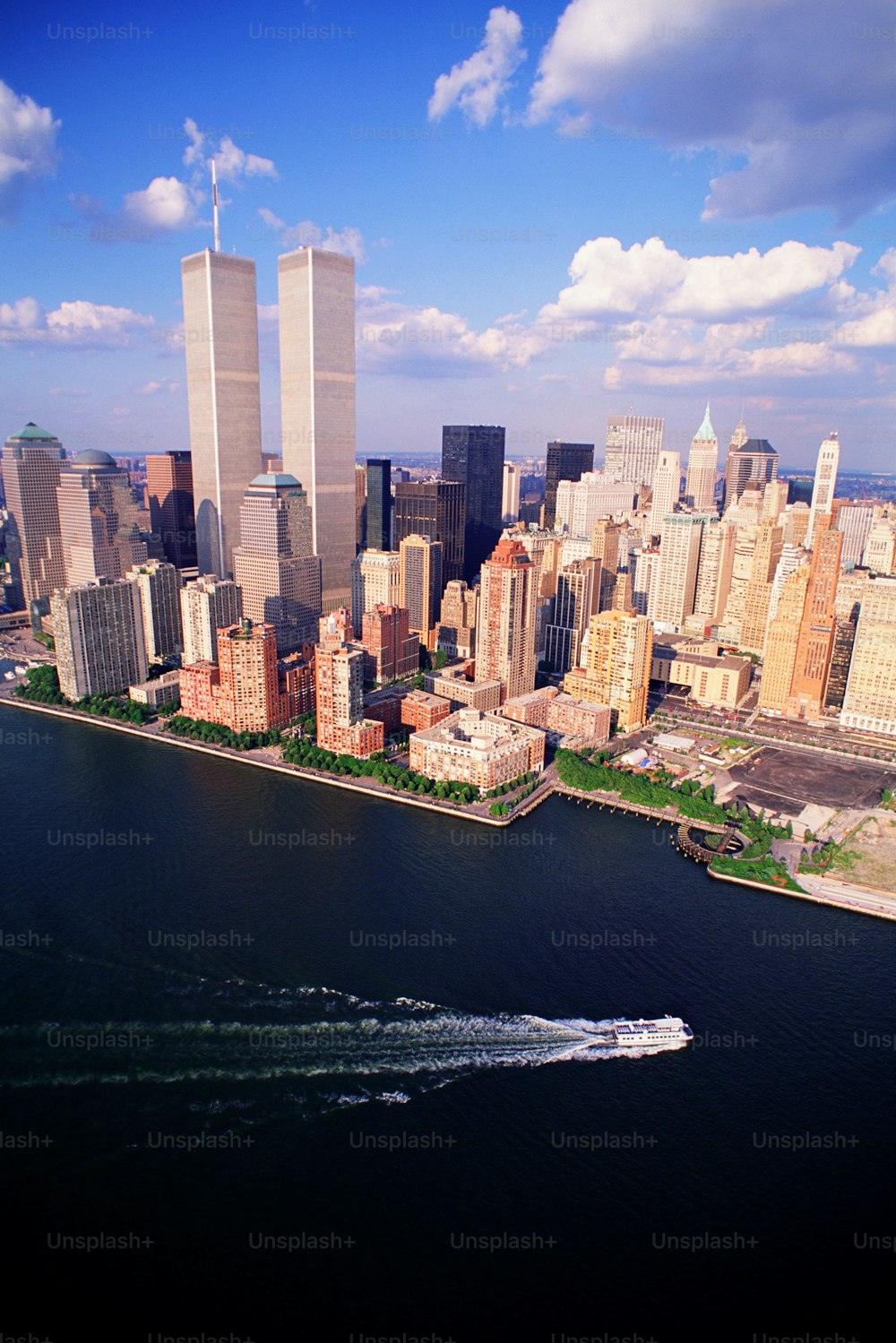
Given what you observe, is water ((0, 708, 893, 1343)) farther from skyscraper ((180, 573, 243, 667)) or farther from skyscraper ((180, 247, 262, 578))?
skyscraper ((180, 247, 262, 578))

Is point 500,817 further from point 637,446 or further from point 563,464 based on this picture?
point 637,446

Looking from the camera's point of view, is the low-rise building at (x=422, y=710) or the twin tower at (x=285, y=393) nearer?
the low-rise building at (x=422, y=710)

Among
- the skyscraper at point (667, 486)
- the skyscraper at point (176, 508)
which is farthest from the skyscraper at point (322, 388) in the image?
the skyscraper at point (667, 486)

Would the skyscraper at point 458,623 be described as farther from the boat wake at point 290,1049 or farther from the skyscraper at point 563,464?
the skyscraper at point 563,464

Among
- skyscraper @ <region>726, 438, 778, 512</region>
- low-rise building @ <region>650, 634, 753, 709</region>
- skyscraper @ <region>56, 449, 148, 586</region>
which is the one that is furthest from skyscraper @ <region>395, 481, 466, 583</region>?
skyscraper @ <region>726, 438, 778, 512</region>

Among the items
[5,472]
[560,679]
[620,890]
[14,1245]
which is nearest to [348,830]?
[620,890]

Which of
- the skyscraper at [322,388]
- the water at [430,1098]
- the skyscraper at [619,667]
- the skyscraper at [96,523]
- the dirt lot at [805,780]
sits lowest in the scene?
the water at [430,1098]

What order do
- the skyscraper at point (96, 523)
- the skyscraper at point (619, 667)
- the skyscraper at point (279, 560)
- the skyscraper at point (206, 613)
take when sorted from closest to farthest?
the skyscraper at point (619, 667), the skyscraper at point (206, 613), the skyscraper at point (279, 560), the skyscraper at point (96, 523)
